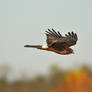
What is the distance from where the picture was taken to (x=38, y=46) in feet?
59.2

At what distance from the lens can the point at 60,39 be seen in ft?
60.1

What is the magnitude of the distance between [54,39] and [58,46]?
1.90 ft

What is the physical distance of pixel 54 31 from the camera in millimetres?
18906

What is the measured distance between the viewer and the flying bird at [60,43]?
17.9 m

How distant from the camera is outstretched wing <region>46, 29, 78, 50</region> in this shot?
58.6 feet

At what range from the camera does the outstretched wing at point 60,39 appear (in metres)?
17.9

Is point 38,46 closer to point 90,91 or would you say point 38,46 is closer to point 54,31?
point 54,31

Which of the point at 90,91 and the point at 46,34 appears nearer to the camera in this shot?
the point at 46,34

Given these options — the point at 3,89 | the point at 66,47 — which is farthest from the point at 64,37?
the point at 3,89

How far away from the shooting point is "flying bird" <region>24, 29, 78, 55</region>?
17.9 meters

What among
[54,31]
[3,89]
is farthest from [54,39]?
[3,89]

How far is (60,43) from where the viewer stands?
18.1 m

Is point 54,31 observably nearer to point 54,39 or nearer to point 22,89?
point 54,39

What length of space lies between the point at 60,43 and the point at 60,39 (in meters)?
0.29
